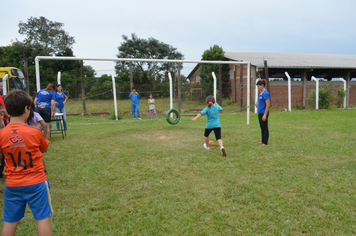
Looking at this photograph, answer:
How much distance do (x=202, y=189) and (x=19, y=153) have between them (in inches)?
97.2

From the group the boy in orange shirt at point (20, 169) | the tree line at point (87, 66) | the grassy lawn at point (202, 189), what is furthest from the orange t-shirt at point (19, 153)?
the tree line at point (87, 66)

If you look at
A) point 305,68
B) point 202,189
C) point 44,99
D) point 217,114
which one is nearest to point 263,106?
point 217,114

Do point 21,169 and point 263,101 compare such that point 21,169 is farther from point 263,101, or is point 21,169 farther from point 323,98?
point 323,98

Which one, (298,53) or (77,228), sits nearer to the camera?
(77,228)

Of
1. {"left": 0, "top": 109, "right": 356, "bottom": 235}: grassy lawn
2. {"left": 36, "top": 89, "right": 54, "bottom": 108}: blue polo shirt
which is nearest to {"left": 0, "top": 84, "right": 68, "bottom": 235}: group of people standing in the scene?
{"left": 0, "top": 109, "right": 356, "bottom": 235}: grassy lawn

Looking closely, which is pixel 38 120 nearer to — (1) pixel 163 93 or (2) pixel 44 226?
(2) pixel 44 226

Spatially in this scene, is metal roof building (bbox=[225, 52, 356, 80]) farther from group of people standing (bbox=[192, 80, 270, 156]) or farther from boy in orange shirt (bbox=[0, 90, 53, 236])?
boy in orange shirt (bbox=[0, 90, 53, 236])

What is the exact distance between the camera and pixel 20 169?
2.16m

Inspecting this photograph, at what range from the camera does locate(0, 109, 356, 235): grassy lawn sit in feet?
9.18

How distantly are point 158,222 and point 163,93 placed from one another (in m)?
12.8

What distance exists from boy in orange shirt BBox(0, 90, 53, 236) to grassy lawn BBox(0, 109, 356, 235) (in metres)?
0.66

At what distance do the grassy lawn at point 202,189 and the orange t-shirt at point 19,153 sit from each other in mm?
912

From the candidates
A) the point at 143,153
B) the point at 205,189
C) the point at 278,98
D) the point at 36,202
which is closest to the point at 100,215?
the point at 36,202

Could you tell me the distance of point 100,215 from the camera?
304 cm
